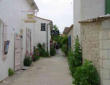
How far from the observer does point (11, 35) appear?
462 inches

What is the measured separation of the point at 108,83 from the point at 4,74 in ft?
18.6

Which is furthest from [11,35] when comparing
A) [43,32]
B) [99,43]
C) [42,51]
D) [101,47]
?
[43,32]

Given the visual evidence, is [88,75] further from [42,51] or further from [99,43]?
[42,51]

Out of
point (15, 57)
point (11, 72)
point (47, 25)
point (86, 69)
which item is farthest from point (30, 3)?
point (86, 69)

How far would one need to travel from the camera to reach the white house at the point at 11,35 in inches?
391

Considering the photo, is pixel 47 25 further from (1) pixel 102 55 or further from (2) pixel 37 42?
(1) pixel 102 55

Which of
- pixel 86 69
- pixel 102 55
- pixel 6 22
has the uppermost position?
pixel 6 22

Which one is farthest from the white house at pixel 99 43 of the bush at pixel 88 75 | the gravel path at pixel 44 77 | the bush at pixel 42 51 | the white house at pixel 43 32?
the white house at pixel 43 32

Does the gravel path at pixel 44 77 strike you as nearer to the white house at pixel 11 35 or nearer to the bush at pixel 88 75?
the white house at pixel 11 35

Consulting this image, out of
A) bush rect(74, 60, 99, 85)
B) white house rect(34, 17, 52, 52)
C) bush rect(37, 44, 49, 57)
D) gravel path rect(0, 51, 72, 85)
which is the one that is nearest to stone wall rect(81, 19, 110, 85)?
bush rect(74, 60, 99, 85)

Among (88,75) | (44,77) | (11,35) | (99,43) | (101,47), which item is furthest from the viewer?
(11,35)

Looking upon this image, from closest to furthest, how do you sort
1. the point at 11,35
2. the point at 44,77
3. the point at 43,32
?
the point at 44,77 < the point at 11,35 < the point at 43,32

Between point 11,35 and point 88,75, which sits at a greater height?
point 11,35

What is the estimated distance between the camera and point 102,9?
10758 mm
